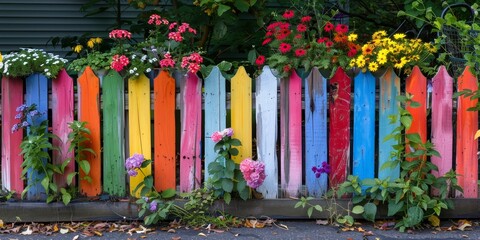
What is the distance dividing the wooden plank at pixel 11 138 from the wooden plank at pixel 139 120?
2.59 feet

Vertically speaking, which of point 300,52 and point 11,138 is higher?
point 300,52

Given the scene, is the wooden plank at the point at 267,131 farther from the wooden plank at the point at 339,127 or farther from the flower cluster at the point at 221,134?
the wooden plank at the point at 339,127

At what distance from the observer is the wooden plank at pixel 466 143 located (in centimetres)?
439

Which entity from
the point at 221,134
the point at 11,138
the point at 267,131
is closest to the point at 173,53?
the point at 221,134

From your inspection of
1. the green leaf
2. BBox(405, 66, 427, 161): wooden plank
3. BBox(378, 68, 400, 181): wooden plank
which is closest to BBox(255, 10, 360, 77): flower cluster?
BBox(378, 68, 400, 181): wooden plank

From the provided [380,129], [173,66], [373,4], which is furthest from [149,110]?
[373,4]

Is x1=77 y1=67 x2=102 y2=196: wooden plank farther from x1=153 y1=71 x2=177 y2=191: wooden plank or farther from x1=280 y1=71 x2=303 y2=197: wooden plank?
x1=280 y1=71 x2=303 y2=197: wooden plank

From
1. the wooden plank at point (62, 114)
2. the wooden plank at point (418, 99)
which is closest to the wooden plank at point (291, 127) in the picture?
the wooden plank at point (418, 99)

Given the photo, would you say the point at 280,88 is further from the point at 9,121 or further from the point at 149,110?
the point at 9,121

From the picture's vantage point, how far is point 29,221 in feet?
14.3

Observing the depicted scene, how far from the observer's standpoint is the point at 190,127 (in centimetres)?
443

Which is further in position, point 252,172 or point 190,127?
point 190,127

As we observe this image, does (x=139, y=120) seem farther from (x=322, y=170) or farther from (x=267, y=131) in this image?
(x=322, y=170)

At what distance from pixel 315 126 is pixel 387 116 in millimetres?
515
